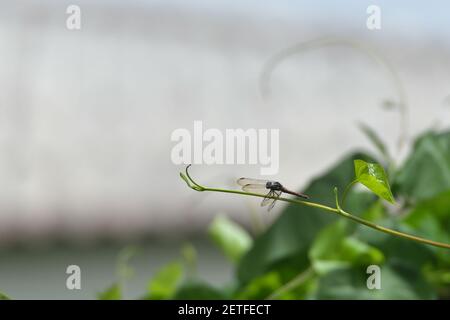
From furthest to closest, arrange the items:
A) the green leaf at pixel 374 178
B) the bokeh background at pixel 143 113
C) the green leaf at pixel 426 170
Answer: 1. the bokeh background at pixel 143 113
2. the green leaf at pixel 426 170
3. the green leaf at pixel 374 178

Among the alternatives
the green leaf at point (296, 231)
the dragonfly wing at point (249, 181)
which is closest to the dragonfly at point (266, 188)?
the dragonfly wing at point (249, 181)

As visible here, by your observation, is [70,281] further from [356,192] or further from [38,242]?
[38,242]

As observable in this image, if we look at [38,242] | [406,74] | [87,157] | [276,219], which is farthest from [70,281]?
[406,74]

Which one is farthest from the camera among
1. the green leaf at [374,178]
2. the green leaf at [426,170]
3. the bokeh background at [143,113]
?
the bokeh background at [143,113]

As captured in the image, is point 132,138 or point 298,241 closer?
point 298,241

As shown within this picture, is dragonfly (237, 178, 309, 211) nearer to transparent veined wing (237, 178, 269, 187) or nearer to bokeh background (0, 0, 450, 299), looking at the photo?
transparent veined wing (237, 178, 269, 187)

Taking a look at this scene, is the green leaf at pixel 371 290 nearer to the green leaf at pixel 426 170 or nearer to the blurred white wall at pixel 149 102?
the green leaf at pixel 426 170

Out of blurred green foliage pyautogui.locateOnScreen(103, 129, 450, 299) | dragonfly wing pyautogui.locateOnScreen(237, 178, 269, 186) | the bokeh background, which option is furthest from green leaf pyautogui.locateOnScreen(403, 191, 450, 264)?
the bokeh background
